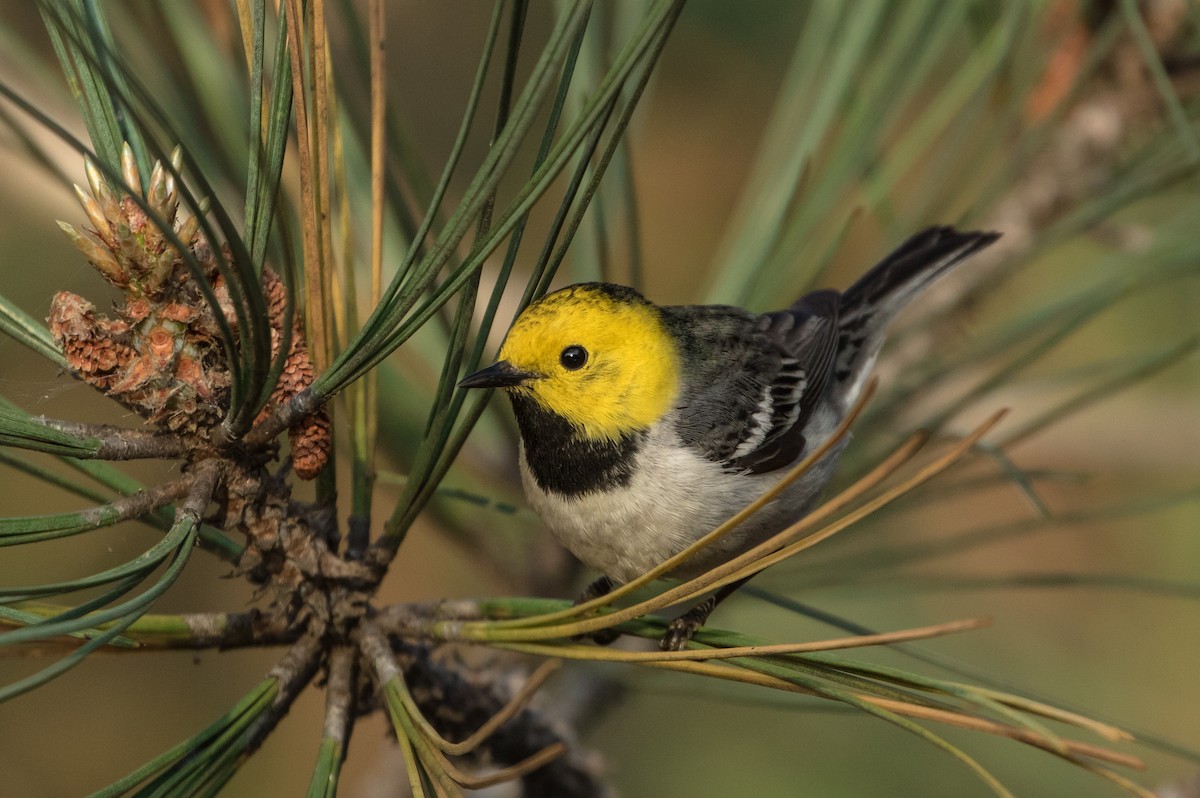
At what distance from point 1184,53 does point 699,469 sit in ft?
3.87

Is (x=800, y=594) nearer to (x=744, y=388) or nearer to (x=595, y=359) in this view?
(x=744, y=388)

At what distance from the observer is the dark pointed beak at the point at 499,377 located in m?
1.35

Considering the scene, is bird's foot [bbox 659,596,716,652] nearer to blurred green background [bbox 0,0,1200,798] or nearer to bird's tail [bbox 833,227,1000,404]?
blurred green background [bbox 0,0,1200,798]

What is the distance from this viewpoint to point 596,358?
180 cm

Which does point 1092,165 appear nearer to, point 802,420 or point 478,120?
point 802,420

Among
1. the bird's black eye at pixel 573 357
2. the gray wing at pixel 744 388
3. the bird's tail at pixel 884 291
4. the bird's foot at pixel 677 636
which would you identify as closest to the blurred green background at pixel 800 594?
the bird's tail at pixel 884 291

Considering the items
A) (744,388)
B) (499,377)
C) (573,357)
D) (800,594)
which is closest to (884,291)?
(744,388)

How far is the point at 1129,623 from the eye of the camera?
2.63 m

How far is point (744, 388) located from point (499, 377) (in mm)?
750

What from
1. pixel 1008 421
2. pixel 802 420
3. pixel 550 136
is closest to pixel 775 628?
pixel 802 420

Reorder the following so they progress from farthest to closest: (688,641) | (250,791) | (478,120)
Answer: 1. (478,120)
2. (250,791)
3. (688,641)

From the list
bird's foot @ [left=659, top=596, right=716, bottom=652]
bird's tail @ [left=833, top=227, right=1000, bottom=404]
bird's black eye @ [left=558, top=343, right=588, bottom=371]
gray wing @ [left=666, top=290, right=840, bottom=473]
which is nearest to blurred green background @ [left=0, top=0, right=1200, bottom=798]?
bird's tail @ [left=833, top=227, right=1000, bottom=404]

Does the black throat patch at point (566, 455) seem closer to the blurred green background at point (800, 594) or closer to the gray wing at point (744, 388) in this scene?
the gray wing at point (744, 388)

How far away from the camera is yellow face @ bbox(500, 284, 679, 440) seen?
65.9 inches
